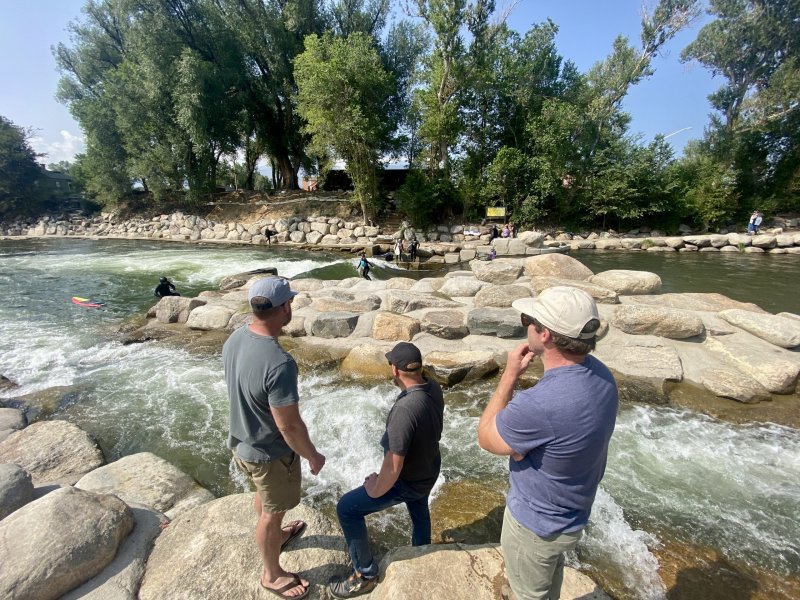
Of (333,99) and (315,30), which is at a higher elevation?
(315,30)

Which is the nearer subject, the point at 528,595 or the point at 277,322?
the point at 528,595

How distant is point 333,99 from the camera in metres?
21.3

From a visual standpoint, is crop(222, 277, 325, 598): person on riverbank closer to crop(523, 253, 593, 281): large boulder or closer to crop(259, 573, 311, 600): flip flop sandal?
crop(259, 573, 311, 600): flip flop sandal

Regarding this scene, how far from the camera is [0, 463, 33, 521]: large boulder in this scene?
8.84 ft

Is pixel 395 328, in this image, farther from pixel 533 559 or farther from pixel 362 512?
pixel 533 559

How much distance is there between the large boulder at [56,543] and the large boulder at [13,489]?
44 cm

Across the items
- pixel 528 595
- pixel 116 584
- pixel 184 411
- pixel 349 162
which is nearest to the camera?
pixel 528 595

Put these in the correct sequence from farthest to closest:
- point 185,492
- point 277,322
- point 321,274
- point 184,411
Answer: point 321,274
point 184,411
point 185,492
point 277,322

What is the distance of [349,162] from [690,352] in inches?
867

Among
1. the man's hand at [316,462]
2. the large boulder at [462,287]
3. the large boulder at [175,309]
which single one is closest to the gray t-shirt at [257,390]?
the man's hand at [316,462]

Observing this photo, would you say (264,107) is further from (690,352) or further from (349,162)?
(690,352)

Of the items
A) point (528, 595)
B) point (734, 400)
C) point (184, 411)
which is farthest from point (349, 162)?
point (528, 595)

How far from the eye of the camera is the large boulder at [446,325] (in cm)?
627

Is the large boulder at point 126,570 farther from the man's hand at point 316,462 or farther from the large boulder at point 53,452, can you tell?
the large boulder at point 53,452
